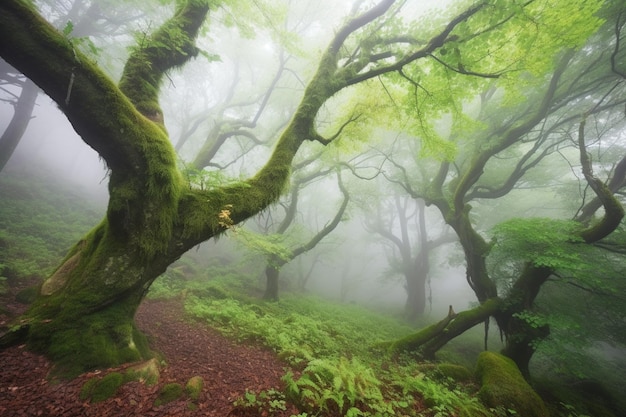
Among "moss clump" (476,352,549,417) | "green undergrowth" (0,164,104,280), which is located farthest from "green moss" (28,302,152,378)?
"moss clump" (476,352,549,417)

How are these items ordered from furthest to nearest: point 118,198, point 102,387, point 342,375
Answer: point 342,375 < point 118,198 < point 102,387

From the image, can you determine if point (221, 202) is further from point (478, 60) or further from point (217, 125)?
point (217, 125)

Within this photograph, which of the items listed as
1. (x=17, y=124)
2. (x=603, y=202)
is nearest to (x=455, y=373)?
(x=603, y=202)

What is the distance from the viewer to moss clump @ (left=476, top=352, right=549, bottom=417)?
17.0 ft

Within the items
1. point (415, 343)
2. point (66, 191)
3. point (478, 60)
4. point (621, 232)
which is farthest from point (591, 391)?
point (66, 191)

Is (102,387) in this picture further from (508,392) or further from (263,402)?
(508,392)

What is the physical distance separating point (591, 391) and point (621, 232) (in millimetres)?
5687

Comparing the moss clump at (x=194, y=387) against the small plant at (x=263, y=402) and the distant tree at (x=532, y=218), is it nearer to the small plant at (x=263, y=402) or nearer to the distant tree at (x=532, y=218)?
the small plant at (x=263, y=402)

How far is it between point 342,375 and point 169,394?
258cm

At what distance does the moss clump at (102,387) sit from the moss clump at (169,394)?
49 cm

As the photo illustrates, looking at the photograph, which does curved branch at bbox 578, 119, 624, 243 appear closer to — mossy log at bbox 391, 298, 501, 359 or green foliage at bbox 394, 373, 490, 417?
mossy log at bbox 391, 298, 501, 359

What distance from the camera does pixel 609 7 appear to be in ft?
22.5

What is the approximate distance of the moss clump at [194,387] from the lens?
134 inches

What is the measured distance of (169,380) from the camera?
3668 mm
